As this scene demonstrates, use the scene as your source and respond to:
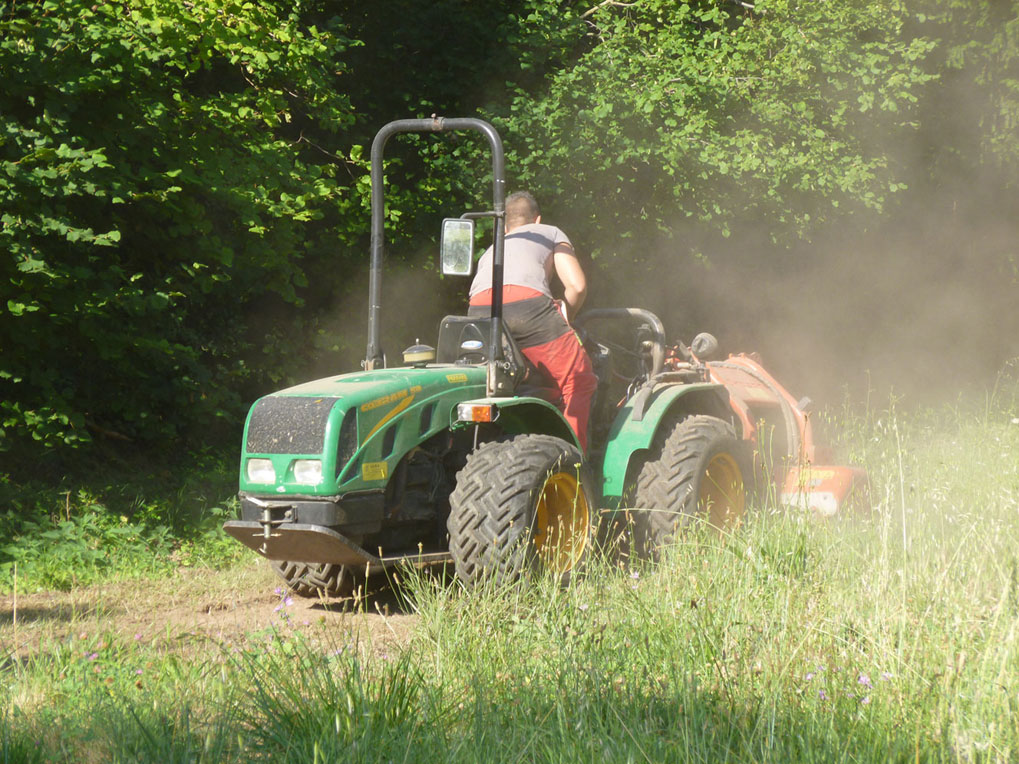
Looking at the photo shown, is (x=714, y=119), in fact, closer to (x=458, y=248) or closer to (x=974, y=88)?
(x=458, y=248)

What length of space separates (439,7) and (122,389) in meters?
5.00

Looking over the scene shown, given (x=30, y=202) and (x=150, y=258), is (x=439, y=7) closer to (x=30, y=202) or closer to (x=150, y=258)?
(x=150, y=258)

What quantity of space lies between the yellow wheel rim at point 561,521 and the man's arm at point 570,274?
1010 millimetres

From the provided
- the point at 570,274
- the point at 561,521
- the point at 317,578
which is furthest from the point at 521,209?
the point at 317,578

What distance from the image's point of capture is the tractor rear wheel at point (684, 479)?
19.1 feet

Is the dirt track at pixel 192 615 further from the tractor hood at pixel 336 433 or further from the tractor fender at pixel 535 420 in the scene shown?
the tractor fender at pixel 535 420

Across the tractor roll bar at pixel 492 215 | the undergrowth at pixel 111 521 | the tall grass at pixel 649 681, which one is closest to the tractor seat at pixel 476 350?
the tractor roll bar at pixel 492 215

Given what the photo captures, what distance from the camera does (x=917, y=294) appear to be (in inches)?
709

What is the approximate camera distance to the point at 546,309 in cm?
582

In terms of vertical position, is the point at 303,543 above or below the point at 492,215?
below

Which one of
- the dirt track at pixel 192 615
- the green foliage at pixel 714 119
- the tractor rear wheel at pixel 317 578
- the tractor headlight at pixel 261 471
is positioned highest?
the green foliage at pixel 714 119

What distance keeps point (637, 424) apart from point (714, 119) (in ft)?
17.8

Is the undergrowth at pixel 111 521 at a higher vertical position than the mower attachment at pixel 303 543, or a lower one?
lower

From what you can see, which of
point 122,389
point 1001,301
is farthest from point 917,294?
point 122,389
